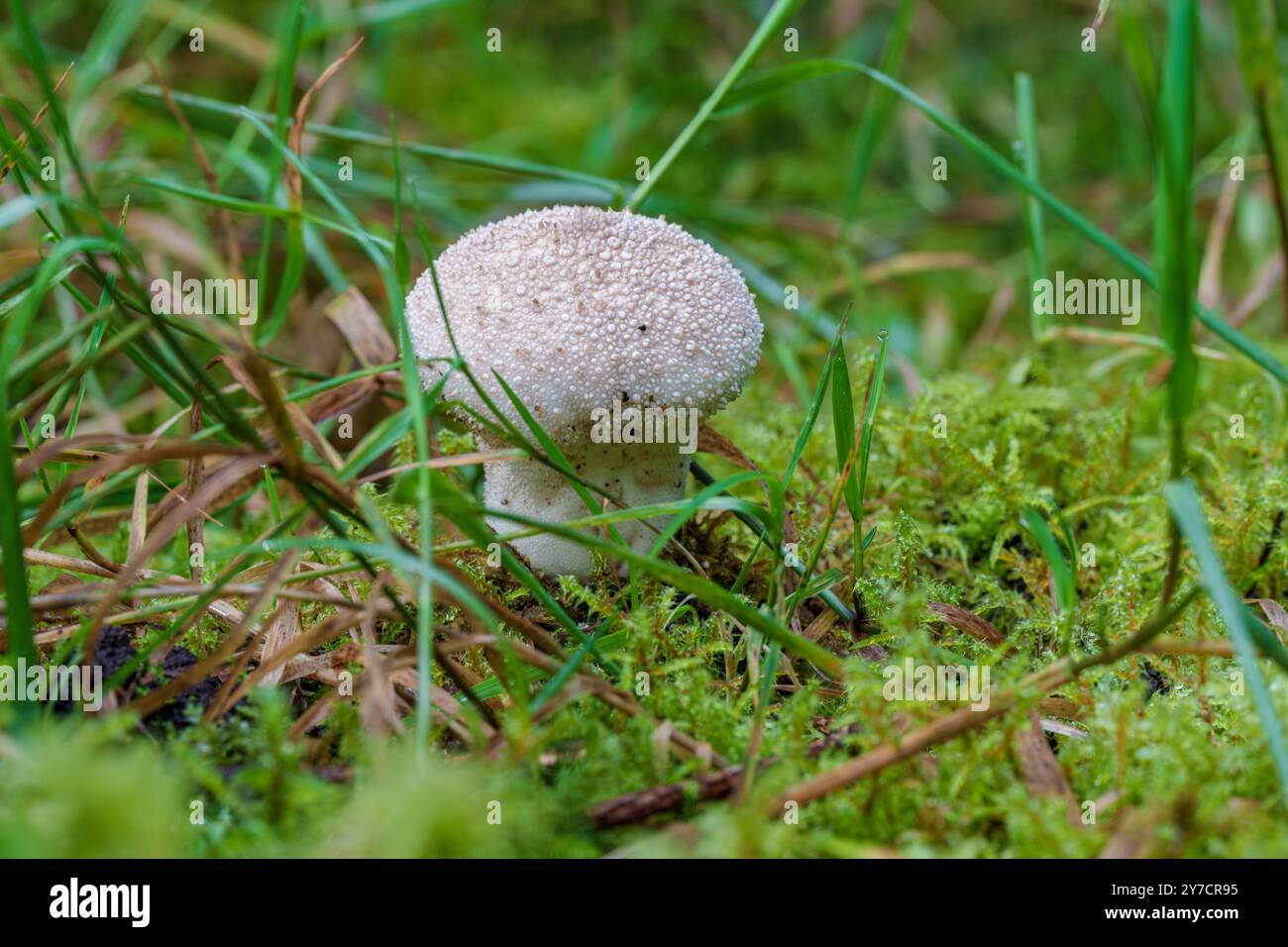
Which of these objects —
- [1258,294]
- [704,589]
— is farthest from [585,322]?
[1258,294]

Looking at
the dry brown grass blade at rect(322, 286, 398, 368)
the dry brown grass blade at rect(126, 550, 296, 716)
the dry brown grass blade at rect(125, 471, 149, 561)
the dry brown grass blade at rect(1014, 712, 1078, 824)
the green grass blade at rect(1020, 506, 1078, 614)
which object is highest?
the dry brown grass blade at rect(322, 286, 398, 368)

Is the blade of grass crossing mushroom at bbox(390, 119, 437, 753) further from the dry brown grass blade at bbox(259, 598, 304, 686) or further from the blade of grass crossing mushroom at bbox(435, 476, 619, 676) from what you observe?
the dry brown grass blade at bbox(259, 598, 304, 686)

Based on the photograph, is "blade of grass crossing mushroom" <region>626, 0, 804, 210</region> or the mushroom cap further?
"blade of grass crossing mushroom" <region>626, 0, 804, 210</region>

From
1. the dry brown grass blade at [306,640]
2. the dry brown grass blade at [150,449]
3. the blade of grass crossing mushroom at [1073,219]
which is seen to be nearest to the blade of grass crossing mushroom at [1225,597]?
the blade of grass crossing mushroom at [1073,219]

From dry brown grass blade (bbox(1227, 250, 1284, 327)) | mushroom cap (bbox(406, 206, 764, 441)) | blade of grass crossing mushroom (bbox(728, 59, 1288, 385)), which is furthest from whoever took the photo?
dry brown grass blade (bbox(1227, 250, 1284, 327))

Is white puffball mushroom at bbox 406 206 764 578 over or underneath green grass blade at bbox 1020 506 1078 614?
over

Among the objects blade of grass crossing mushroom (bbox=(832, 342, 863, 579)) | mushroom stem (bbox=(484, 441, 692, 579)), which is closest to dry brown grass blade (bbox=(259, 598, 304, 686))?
mushroom stem (bbox=(484, 441, 692, 579))

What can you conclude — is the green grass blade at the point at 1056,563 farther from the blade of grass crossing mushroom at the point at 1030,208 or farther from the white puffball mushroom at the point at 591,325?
the blade of grass crossing mushroom at the point at 1030,208
